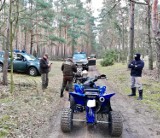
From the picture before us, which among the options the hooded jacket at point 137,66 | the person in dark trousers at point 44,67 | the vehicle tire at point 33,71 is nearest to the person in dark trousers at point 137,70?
the hooded jacket at point 137,66

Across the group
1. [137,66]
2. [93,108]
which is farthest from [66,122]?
[137,66]

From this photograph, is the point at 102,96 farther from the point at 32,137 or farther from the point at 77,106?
the point at 32,137

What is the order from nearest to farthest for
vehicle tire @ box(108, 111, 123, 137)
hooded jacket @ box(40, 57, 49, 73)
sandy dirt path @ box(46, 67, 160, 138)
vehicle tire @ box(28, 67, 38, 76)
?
vehicle tire @ box(108, 111, 123, 137)
sandy dirt path @ box(46, 67, 160, 138)
hooded jacket @ box(40, 57, 49, 73)
vehicle tire @ box(28, 67, 38, 76)

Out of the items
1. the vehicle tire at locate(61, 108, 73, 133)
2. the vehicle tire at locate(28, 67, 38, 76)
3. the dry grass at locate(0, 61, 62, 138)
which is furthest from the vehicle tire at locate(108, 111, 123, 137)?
the vehicle tire at locate(28, 67, 38, 76)

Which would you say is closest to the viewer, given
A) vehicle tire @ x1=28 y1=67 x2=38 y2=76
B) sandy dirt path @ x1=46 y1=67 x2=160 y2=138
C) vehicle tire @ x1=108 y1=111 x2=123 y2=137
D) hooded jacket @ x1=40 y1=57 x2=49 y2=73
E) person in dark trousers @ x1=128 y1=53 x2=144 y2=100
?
vehicle tire @ x1=108 y1=111 x2=123 y2=137

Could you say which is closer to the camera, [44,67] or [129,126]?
[129,126]

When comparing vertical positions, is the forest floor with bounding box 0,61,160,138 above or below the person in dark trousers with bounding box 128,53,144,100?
below

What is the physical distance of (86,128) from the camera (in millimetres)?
7078

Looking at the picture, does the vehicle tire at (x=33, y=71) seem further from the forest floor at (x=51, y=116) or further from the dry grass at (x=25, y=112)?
the dry grass at (x=25, y=112)

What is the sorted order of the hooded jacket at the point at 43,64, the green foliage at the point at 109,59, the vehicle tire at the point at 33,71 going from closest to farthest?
the hooded jacket at the point at 43,64 → the vehicle tire at the point at 33,71 → the green foliage at the point at 109,59

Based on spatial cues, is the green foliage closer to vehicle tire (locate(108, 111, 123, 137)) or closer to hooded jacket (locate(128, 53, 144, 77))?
hooded jacket (locate(128, 53, 144, 77))

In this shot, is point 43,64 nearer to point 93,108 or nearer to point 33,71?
point 93,108

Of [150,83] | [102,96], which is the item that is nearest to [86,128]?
[102,96]

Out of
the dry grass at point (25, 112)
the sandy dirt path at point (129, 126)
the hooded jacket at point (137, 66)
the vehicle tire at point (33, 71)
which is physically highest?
the hooded jacket at point (137, 66)
